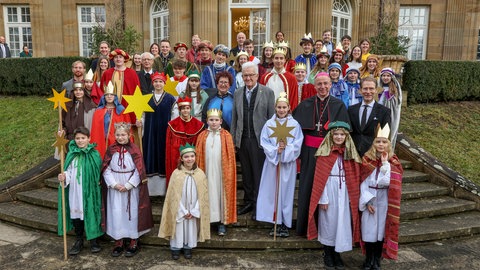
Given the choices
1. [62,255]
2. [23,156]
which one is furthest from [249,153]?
[23,156]

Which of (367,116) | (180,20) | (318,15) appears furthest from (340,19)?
(367,116)

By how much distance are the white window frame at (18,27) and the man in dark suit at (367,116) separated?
1981 centimetres

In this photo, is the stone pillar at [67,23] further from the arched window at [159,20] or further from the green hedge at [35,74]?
the green hedge at [35,74]

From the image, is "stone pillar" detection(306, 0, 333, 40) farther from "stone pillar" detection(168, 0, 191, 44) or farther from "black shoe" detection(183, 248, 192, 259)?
"black shoe" detection(183, 248, 192, 259)

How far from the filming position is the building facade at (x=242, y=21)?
1320cm

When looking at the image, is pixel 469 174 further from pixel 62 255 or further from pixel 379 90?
pixel 62 255

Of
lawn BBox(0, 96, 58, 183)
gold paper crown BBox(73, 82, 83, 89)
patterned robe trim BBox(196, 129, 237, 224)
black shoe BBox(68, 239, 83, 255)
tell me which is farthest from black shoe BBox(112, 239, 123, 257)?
lawn BBox(0, 96, 58, 183)

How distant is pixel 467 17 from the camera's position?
1817 centimetres

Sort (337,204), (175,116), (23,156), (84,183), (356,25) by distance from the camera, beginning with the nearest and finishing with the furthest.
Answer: (337,204), (84,183), (175,116), (23,156), (356,25)

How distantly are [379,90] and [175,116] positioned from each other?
3191mm

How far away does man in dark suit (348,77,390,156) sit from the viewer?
15.9 ft

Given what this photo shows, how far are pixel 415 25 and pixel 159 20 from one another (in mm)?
12577

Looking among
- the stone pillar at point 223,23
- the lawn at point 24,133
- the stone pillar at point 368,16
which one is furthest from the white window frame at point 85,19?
the stone pillar at point 368,16

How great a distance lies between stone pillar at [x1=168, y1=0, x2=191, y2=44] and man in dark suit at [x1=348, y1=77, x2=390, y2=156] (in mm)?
9637
